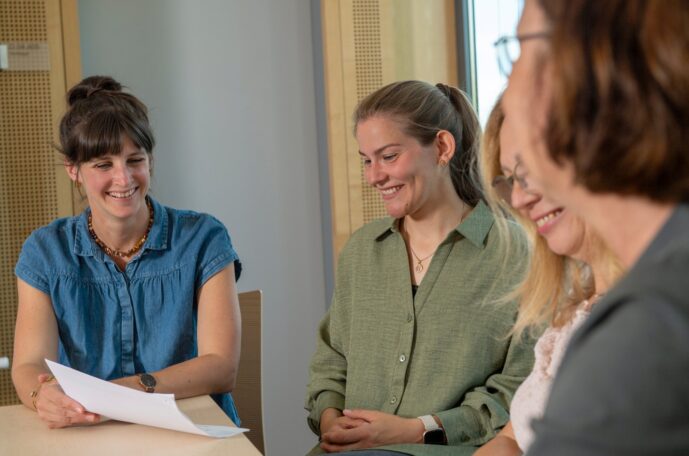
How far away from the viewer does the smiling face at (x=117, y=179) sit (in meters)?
2.45

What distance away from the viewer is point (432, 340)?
2.21 m

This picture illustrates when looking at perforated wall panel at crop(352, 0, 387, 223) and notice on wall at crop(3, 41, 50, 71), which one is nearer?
notice on wall at crop(3, 41, 50, 71)

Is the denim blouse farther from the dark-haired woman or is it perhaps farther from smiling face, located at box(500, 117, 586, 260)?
smiling face, located at box(500, 117, 586, 260)

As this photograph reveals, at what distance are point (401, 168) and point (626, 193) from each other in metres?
1.71

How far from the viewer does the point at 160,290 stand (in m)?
2.50

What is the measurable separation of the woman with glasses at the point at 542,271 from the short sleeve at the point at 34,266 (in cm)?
125

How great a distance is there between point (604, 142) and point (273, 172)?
3651 mm

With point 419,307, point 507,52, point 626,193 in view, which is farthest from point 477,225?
point 626,193

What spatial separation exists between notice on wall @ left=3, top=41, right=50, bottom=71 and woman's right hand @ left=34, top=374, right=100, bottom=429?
6.45ft

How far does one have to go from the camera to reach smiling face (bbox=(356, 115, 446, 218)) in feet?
7.71

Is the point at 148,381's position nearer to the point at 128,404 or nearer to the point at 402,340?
the point at 128,404

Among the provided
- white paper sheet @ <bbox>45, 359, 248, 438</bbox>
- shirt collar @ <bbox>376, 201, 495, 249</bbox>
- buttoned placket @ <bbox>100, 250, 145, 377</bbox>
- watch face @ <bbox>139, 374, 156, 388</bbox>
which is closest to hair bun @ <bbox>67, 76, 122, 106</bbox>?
buttoned placket @ <bbox>100, 250, 145, 377</bbox>

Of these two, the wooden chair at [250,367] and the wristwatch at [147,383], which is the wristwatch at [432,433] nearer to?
the wristwatch at [147,383]

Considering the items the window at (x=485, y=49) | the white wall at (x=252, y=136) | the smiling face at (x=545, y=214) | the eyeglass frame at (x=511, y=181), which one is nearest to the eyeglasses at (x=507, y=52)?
the smiling face at (x=545, y=214)
